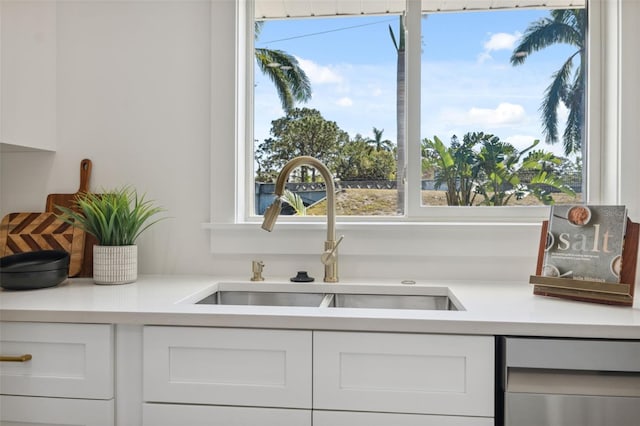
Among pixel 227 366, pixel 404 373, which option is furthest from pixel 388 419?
pixel 227 366

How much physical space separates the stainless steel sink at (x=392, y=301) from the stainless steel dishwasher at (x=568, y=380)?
431 millimetres

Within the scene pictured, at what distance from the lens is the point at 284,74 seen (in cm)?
171

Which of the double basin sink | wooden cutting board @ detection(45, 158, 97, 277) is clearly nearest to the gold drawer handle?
the double basin sink

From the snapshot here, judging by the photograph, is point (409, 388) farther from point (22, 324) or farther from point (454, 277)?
point (22, 324)

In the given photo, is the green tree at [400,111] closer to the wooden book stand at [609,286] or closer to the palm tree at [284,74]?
the palm tree at [284,74]

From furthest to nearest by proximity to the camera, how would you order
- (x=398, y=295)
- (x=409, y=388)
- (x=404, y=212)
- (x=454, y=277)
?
(x=404, y=212), (x=454, y=277), (x=398, y=295), (x=409, y=388)

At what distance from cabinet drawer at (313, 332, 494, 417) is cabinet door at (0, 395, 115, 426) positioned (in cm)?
52

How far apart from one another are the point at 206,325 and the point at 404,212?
0.89m

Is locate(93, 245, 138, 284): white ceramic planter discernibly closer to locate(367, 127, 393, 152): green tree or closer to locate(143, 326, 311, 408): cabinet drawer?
locate(143, 326, 311, 408): cabinet drawer

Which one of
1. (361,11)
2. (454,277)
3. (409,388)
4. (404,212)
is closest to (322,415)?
(409,388)

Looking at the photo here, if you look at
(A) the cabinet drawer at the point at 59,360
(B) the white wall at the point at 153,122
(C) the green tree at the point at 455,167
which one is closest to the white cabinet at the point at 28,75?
(B) the white wall at the point at 153,122

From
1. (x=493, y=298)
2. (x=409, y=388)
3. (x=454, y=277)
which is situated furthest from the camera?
(x=454, y=277)

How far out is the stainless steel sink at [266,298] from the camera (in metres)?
1.44

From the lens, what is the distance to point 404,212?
1.64 metres
